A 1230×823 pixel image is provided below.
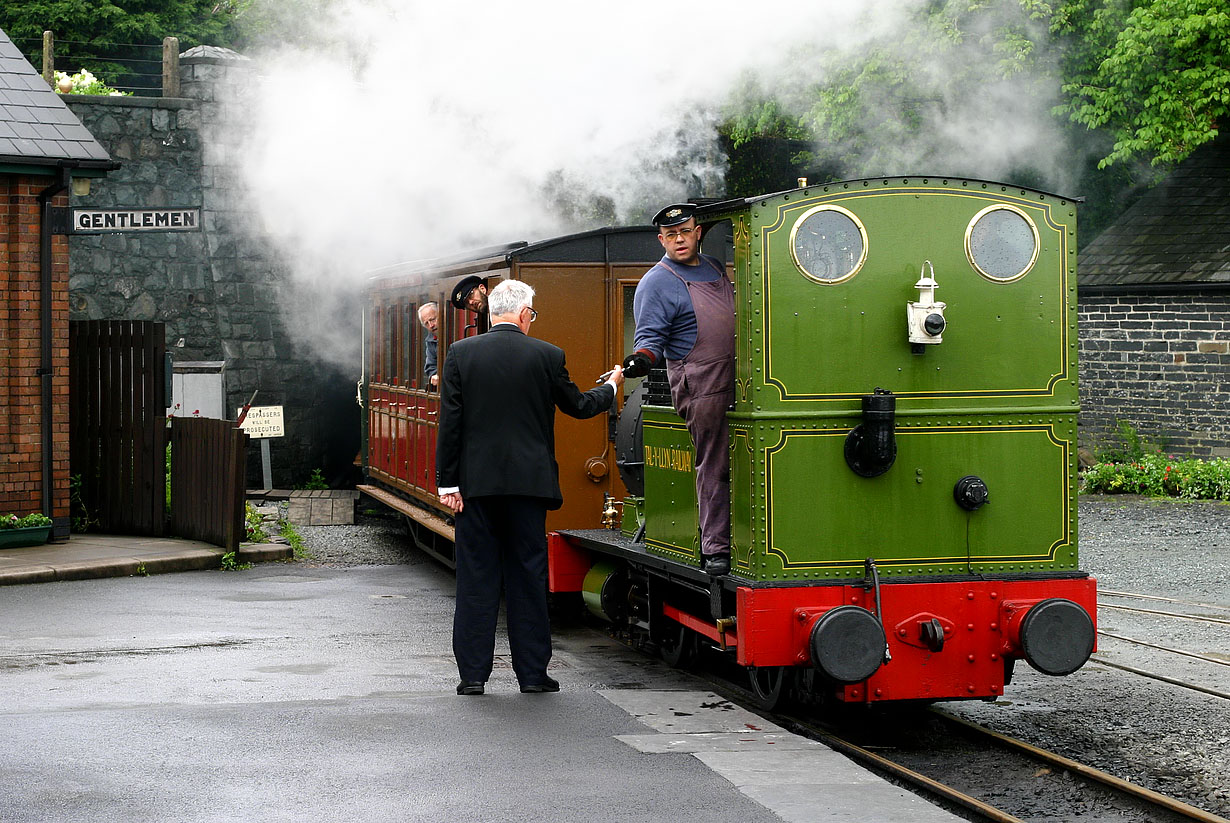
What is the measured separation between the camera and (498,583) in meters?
6.52

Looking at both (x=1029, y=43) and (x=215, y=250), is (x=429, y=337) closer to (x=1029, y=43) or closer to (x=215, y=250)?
(x=215, y=250)

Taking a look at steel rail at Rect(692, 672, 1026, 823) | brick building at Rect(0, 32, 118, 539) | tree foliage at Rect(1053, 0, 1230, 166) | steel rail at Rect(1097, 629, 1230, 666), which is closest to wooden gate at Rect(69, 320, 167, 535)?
brick building at Rect(0, 32, 118, 539)

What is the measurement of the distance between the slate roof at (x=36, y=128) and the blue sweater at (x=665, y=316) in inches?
285

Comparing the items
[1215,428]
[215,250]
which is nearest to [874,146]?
[1215,428]

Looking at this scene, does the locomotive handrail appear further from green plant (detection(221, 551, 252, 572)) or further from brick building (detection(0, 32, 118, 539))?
brick building (detection(0, 32, 118, 539))

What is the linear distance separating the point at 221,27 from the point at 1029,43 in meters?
23.6

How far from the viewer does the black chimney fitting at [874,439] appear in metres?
5.86

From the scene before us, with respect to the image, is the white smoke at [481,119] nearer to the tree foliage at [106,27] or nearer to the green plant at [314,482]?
the green plant at [314,482]

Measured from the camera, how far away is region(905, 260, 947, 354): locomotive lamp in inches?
233

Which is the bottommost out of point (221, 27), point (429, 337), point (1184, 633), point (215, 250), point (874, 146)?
point (1184, 633)

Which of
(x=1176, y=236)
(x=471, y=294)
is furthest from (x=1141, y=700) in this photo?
(x=1176, y=236)

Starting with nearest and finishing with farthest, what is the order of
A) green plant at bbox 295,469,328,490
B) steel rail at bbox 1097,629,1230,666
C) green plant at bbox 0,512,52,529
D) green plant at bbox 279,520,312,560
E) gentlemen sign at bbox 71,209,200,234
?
steel rail at bbox 1097,629,1230,666, green plant at bbox 0,512,52,529, gentlemen sign at bbox 71,209,200,234, green plant at bbox 279,520,312,560, green plant at bbox 295,469,328,490

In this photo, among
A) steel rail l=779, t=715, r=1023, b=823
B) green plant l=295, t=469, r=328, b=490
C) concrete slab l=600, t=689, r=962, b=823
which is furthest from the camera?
green plant l=295, t=469, r=328, b=490

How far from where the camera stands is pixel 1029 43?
733 inches
